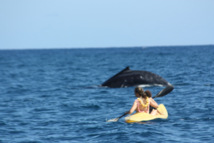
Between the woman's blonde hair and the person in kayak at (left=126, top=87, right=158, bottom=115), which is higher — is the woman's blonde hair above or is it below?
above

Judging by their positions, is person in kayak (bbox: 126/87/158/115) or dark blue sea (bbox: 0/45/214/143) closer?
dark blue sea (bbox: 0/45/214/143)

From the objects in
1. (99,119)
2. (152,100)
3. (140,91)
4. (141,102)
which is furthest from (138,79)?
(140,91)

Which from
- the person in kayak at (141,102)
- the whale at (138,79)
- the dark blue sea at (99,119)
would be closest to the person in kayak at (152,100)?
the person in kayak at (141,102)

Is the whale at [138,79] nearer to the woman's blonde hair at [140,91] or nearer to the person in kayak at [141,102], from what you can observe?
the person in kayak at [141,102]

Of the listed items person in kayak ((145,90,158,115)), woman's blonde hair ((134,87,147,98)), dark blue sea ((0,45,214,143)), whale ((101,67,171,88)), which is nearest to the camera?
dark blue sea ((0,45,214,143))

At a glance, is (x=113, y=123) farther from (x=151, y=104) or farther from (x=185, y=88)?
(x=185, y=88)

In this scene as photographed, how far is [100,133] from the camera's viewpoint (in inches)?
511

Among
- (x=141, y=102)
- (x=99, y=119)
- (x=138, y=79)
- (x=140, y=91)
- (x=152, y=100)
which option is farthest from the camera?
(x=138, y=79)

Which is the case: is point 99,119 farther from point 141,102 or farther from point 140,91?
point 140,91

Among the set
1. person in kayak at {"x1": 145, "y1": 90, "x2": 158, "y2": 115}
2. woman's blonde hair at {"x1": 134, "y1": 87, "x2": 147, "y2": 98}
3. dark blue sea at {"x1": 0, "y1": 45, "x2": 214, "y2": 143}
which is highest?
woman's blonde hair at {"x1": 134, "y1": 87, "x2": 147, "y2": 98}

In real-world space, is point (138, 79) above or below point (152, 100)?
above

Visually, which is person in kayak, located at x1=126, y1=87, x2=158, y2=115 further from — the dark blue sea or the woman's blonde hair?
the dark blue sea

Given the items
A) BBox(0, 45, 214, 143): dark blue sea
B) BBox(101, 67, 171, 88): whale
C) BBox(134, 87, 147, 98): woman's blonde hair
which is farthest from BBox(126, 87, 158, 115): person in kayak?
BBox(101, 67, 171, 88): whale

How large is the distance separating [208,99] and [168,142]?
28.4 feet
